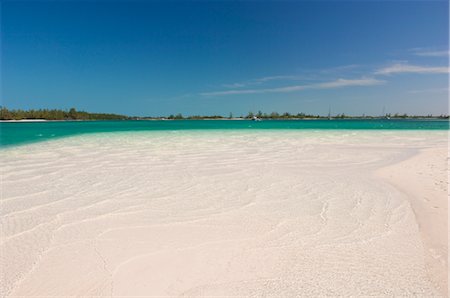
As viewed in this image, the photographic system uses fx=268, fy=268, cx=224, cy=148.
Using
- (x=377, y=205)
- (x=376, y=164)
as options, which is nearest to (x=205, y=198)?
(x=377, y=205)

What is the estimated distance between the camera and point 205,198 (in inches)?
145

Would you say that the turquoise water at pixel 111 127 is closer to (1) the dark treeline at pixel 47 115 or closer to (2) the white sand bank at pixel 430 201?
(2) the white sand bank at pixel 430 201

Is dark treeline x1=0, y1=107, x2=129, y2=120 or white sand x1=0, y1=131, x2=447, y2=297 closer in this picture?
white sand x1=0, y1=131, x2=447, y2=297

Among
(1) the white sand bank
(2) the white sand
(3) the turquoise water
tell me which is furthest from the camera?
(3) the turquoise water

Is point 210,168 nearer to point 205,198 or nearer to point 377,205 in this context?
point 205,198

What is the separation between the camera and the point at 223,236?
100 inches

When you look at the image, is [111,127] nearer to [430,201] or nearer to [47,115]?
[430,201]

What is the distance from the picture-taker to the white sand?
1.86 meters

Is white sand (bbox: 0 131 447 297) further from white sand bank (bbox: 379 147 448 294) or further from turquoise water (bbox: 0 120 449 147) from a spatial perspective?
turquoise water (bbox: 0 120 449 147)

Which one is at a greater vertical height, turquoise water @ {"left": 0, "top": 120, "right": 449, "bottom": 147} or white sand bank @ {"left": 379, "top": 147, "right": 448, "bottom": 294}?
turquoise water @ {"left": 0, "top": 120, "right": 449, "bottom": 147}

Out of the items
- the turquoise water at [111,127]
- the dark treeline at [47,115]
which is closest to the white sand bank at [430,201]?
the turquoise water at [111,127]

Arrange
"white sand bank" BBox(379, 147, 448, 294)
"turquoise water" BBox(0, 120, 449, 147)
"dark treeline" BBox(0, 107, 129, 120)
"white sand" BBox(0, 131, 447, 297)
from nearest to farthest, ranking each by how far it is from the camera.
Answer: "white sand" BBox(0, 131, 447, 297) → "white sand bank" BBox(379, 147, 448, 294) → "turquoise water" BBox(0, 120, 449, 147) → "dark treeline" BBox(0, 107, 129, 120)

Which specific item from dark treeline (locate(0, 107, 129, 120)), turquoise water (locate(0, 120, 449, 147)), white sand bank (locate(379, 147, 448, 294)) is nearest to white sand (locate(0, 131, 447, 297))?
white sand bank (locate(379, 147, 448, 294))

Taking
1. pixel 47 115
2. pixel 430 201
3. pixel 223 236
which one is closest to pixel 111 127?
pixel 223 236
